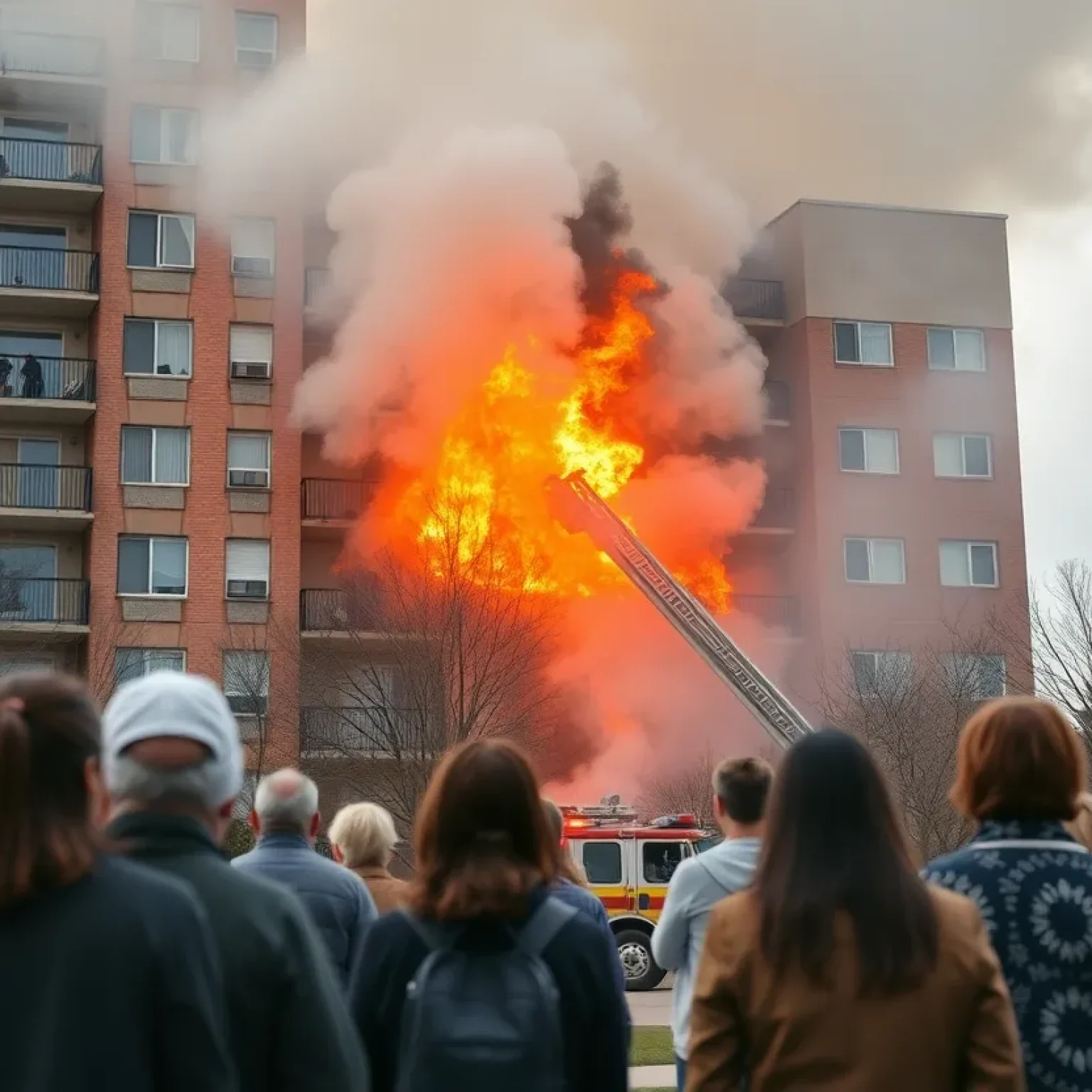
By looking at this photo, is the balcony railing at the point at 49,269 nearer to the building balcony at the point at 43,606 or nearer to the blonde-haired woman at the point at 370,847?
the building balcony at the point at 43,606

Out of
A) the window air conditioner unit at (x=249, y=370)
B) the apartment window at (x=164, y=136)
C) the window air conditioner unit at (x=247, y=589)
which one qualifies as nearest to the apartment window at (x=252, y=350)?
the window air conditioner unit at (x=249, y=370)

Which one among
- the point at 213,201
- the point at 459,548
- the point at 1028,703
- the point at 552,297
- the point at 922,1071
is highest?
the point at 213,201

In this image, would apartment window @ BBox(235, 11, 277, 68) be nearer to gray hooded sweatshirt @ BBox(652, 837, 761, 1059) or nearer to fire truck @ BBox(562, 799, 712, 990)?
fire truck @ BBox(562, 799, 712, 990)

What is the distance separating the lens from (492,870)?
381 centimetres

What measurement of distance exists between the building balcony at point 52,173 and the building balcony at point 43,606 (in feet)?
28.2

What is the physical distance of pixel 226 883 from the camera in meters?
3.14

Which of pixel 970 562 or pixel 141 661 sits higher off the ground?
pixel 970 562

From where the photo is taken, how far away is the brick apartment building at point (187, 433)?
37281 mm

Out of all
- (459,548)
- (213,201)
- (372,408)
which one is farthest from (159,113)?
(459,548)

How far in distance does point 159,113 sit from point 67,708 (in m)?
38.6

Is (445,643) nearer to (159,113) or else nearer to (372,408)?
(372,408)

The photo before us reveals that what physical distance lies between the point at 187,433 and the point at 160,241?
174 inches

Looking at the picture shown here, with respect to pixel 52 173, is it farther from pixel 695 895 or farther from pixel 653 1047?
pixel 695 895

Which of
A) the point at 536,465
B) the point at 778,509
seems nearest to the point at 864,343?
the point at 778,509
